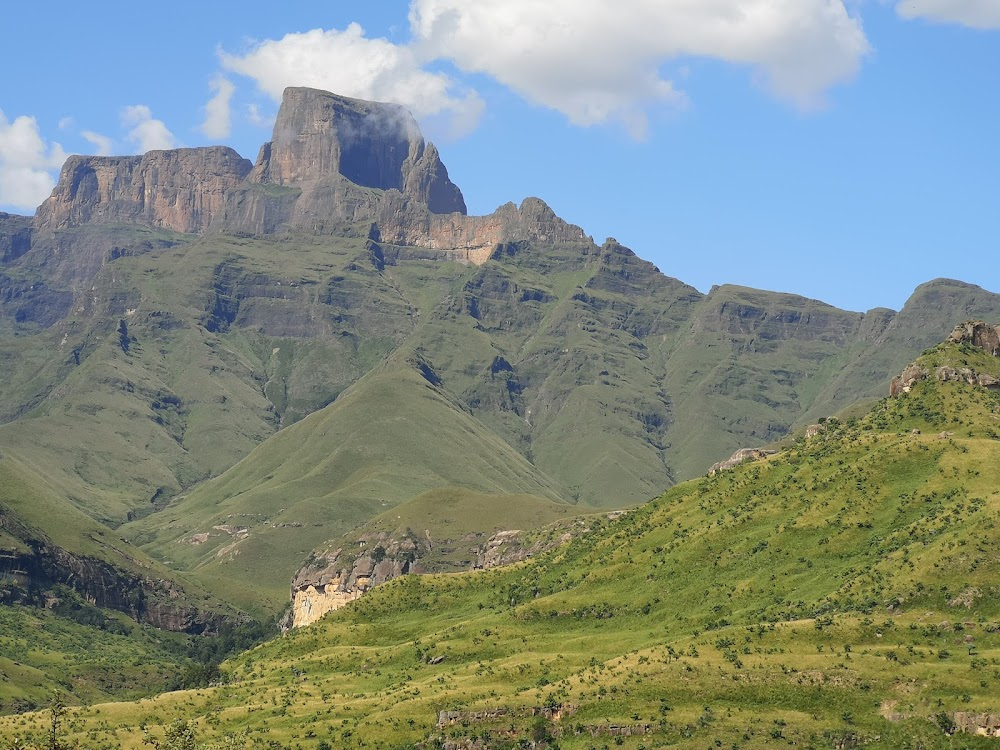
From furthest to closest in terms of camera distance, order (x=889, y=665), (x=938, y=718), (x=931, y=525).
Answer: (x=931, y=525)
(x=889, y=665)
(x=938, y=718)

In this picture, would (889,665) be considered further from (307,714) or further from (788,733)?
(307,714)

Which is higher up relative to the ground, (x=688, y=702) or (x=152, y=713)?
(x=688, y=702)

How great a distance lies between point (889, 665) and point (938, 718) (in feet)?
40.4

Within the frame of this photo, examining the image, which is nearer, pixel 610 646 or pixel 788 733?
pixel 788 733

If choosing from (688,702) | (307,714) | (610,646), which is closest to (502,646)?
(610,646)

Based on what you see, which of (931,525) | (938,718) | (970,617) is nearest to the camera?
(938,718)

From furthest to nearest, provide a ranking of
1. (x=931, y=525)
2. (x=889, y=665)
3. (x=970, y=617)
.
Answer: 1. (x=931, y=525)
2. (x=970, y=617)
3. (x=889, y=665)

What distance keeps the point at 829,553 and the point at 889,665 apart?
39.4 m

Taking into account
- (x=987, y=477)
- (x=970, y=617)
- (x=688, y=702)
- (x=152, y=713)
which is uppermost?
(x=987, y=477)

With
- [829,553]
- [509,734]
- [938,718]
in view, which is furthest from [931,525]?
[509,734]

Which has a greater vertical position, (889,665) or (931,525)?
(931,525)

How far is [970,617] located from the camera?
554ft

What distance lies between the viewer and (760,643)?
167250 mm

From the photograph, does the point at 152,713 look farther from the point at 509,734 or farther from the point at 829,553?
the point at 829,553
